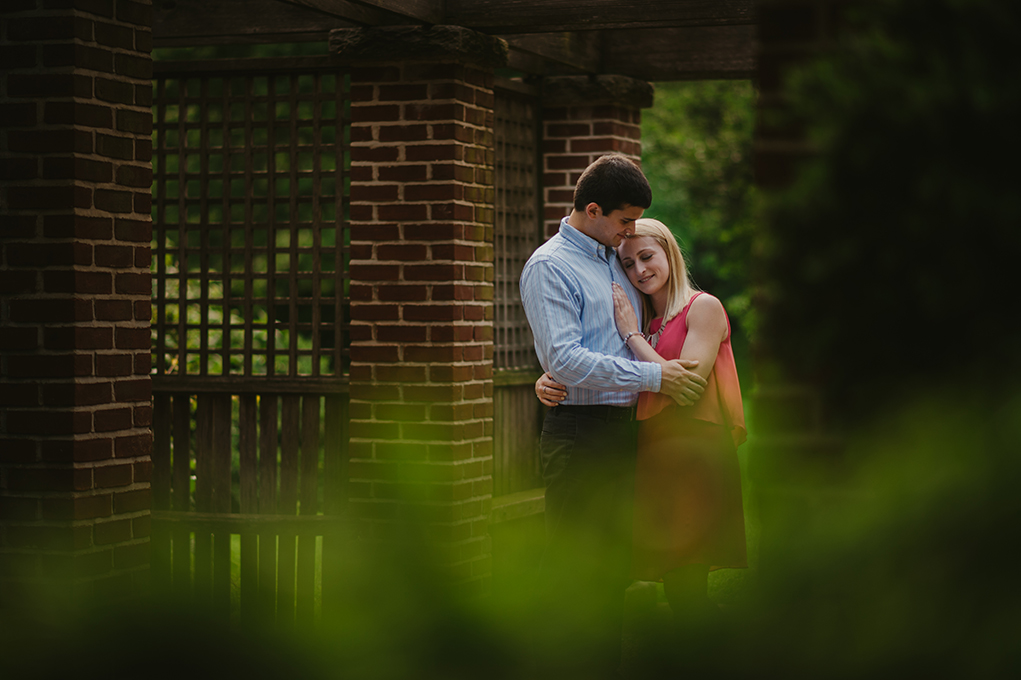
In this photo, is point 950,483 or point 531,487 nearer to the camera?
point 950,483

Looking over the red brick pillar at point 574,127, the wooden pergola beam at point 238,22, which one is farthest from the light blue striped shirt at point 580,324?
the red brick pillar at point 574,127

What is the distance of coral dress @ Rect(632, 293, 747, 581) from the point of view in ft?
13.6

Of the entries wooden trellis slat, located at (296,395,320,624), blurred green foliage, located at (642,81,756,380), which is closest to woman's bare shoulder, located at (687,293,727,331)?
wooden trellis slat, located at (296,395,320,624)

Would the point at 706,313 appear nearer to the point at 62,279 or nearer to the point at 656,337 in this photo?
the point at 656,337

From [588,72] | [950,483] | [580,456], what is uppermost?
[588,72]

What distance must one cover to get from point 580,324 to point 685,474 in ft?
2.23

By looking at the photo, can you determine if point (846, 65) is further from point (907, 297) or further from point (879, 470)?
point (879, 470)

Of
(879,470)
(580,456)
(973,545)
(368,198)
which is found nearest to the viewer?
(973,545)

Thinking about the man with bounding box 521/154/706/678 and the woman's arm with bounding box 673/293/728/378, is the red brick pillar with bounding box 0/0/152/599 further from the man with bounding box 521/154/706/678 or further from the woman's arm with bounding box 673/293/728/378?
the woman's arm with bounding box 673/293/728/378

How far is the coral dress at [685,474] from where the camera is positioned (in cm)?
414

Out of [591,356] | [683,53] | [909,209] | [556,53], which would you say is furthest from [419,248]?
[909,209]

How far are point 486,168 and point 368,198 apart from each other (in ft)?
2.15

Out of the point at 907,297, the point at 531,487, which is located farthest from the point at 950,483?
the point at 531,487

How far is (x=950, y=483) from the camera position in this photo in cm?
116
